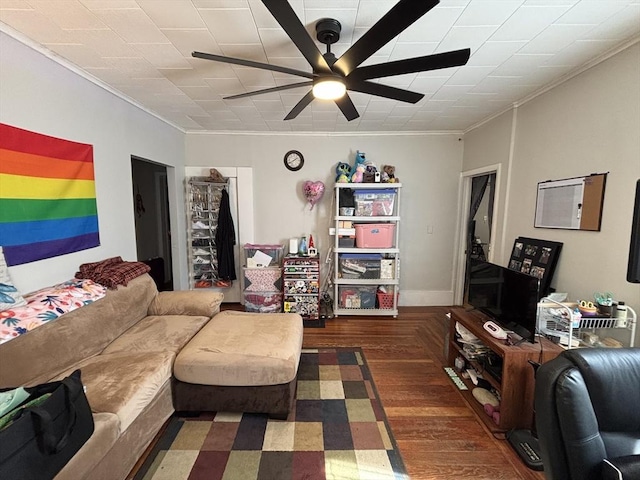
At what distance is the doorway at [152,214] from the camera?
450 cm

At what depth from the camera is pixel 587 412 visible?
3.17ft

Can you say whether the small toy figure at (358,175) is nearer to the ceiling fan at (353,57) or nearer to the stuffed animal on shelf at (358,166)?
the stuffed animal on shelf at (358,166)

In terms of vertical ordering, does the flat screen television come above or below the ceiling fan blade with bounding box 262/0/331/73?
below

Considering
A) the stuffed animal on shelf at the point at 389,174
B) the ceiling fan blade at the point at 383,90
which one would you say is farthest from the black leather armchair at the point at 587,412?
the stuffed animal on shelf at the point at 389,174

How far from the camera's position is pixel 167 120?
11.0 ft

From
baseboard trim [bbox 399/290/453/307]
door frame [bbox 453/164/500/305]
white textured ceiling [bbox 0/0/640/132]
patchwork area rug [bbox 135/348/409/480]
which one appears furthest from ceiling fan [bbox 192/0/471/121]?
baseboard trim [bbox 399/290/453/307]

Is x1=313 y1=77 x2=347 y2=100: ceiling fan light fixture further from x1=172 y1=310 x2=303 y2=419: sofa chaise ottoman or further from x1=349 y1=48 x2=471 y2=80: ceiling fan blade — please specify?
x1=172 y1=310 x2=303 y2=419: sofa chaise ottoman

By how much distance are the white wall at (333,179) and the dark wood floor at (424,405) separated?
116 cm

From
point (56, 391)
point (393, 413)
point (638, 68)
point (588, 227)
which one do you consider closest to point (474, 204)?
point (588, 227)

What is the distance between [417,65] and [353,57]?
343 mm

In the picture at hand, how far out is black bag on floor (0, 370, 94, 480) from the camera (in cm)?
95

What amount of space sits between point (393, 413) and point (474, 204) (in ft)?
10.3

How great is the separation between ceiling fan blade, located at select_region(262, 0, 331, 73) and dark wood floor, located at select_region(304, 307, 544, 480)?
2.30m

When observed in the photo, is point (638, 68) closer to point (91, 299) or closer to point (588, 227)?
point (588, 227)
